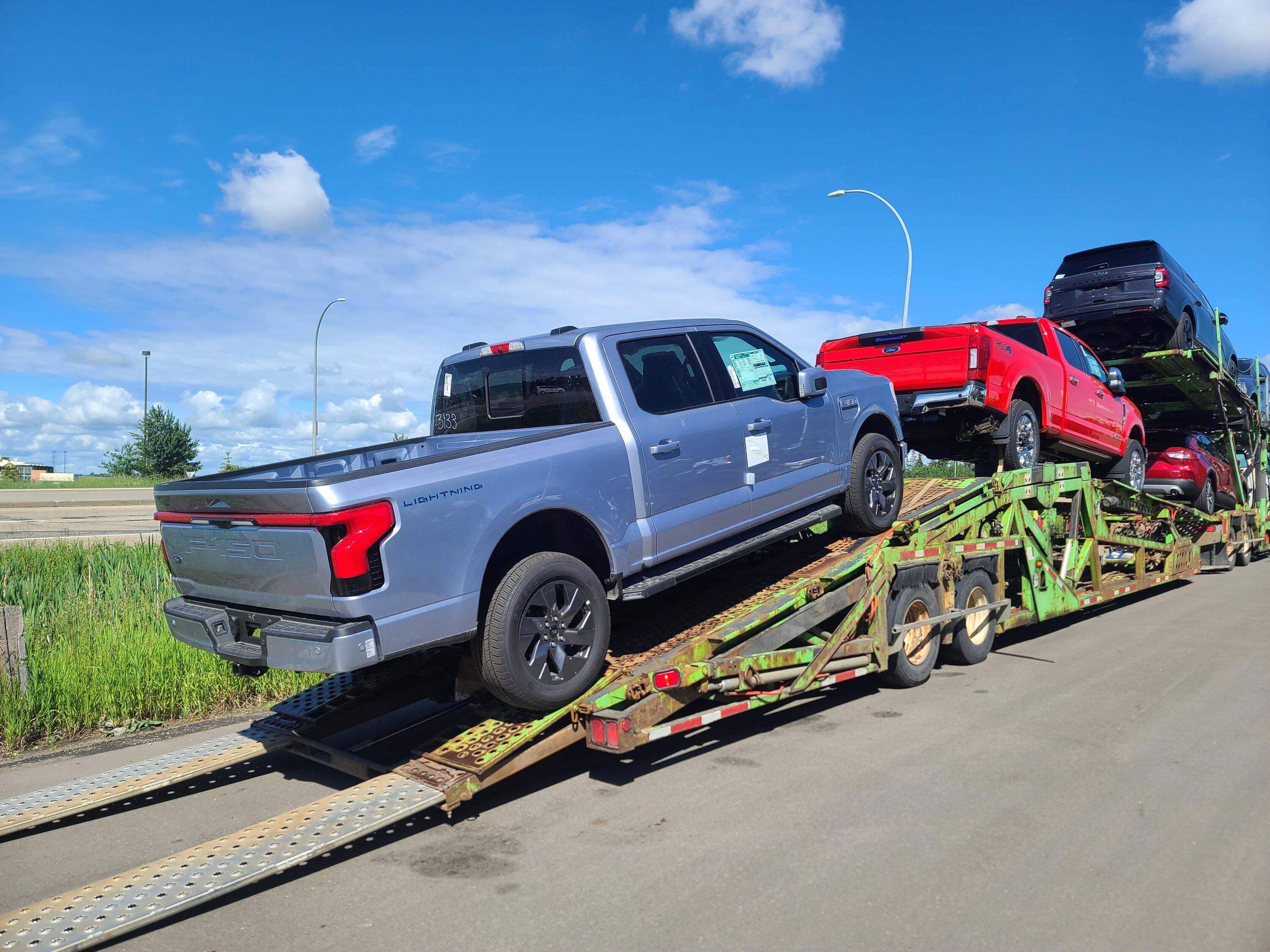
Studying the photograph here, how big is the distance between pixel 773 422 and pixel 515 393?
1650 millimetres

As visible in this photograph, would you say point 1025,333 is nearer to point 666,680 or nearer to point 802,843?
point 666,680

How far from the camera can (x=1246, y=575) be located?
13609 millimetres

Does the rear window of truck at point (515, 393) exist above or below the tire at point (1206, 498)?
above

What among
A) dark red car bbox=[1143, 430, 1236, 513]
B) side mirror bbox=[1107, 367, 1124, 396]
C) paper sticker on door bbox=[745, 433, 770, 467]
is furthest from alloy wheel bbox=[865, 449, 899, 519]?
dark red car bbox=[1143, 430, 1236, 513]

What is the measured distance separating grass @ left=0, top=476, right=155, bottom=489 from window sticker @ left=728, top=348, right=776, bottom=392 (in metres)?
49.2

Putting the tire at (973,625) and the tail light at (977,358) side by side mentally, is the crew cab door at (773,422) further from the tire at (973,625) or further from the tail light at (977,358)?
the tail light at (977,358)

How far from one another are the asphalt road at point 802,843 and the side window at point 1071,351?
430 cm

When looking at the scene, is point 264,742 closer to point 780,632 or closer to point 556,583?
point 556,583

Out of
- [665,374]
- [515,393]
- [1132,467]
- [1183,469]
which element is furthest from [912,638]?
[1183,469]

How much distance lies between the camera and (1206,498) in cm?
1282

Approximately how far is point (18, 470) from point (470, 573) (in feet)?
223

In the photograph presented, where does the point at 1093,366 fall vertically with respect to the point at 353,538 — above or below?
above

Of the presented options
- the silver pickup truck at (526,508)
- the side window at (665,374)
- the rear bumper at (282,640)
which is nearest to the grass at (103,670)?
the silver pickup truck at (526,508)

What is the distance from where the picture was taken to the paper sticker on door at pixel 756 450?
5.46 meters
